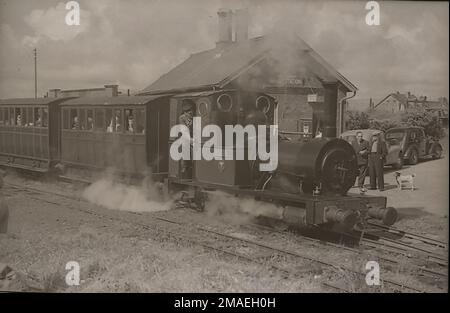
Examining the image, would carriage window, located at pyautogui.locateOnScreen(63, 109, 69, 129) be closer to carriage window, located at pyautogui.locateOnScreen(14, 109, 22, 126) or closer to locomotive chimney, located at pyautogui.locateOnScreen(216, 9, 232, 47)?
carriage window, located at pyautogui.locateOnScreen(14, 109, 22, 126)

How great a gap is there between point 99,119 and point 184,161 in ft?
10.1

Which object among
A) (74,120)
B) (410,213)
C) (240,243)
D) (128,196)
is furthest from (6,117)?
(410,213)

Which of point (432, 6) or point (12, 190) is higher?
point (432, 6)

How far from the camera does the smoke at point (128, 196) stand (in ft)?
33.4

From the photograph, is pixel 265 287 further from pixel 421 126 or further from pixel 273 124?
pixel 421 126

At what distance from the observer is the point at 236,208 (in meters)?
8.63

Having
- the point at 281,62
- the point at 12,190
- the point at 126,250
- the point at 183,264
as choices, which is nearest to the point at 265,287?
the point at 183,264

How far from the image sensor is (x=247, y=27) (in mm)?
8219

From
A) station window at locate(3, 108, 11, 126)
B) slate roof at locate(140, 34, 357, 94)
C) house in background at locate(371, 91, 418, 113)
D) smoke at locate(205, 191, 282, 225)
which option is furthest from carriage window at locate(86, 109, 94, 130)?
house in background at locate(371, 91, 418, 113)

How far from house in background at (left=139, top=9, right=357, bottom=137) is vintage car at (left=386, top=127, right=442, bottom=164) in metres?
3.19

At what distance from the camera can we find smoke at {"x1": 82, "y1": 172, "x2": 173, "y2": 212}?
10195 mm

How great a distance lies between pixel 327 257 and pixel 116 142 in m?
5.98

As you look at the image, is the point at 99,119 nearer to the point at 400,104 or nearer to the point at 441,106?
the point at 441,106
